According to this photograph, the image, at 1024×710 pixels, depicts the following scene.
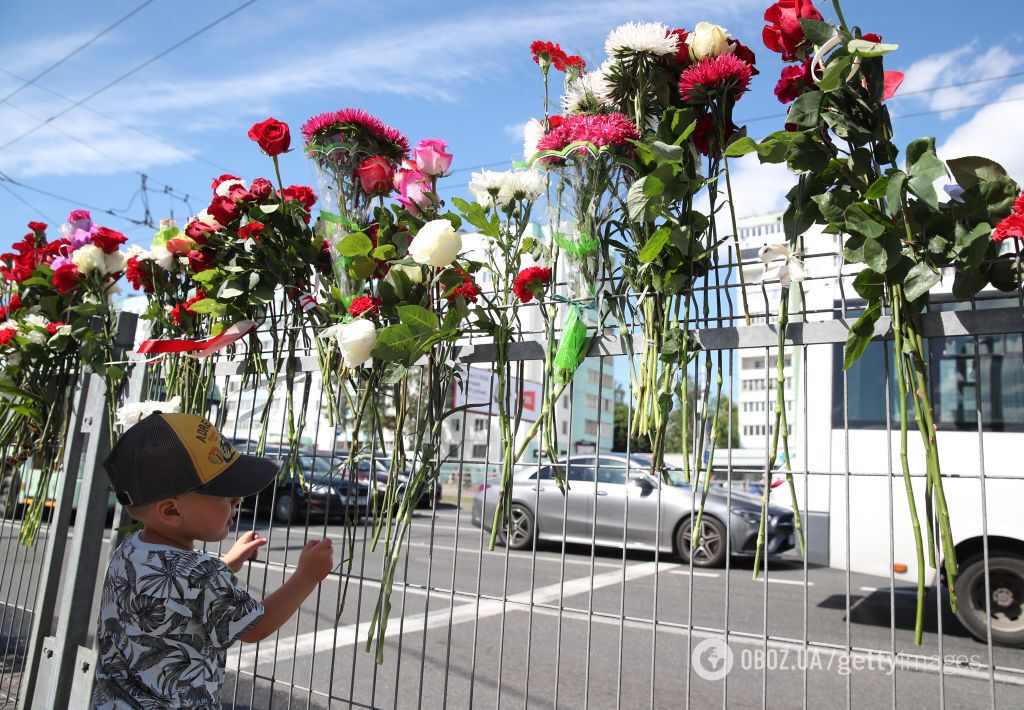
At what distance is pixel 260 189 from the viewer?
227cm

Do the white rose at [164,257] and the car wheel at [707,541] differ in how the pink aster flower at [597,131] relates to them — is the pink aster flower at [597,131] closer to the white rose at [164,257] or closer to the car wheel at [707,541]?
the white rose at [164,257]

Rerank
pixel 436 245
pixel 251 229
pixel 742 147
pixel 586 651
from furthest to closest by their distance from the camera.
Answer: pixel 586 651, pixel 251 229, pixel 436 245, pixel 742 147

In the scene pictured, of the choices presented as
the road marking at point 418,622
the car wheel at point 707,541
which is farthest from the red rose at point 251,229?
the car wheel at point 707,541

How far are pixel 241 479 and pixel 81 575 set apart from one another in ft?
4.94

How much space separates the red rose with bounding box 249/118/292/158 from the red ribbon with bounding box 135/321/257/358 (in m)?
0.56

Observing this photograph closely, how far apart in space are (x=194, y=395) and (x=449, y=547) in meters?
7.36

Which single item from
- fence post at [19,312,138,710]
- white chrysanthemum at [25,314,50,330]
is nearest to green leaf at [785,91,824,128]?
fence post at [19,312,138,710]

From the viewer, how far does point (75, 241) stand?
321 centimetres

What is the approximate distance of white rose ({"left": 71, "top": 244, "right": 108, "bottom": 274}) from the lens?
311cm

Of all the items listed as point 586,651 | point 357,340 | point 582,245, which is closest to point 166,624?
point 357,340

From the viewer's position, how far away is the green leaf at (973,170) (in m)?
1.32

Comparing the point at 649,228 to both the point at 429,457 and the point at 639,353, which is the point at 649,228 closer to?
the point at 639,353

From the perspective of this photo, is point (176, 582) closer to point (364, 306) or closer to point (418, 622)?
point (364, 306)

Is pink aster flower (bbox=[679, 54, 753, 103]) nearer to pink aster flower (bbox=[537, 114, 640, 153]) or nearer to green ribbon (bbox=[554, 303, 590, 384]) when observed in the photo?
pink aster flower (bbox=[537, 114, 640, 153])
